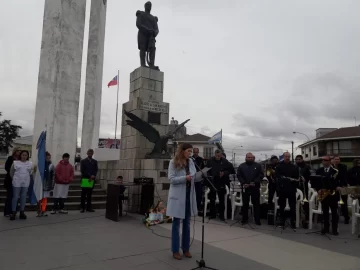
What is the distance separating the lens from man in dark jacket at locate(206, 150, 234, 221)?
718 centimetres

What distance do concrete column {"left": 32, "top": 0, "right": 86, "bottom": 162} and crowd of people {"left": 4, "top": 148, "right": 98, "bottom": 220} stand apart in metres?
9.05

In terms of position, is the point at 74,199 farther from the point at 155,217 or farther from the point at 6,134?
the point at 6,134

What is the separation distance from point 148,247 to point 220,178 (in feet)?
10.6

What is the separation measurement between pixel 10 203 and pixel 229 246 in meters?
5.61

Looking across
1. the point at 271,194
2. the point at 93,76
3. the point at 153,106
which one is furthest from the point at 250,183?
the point at 93,76

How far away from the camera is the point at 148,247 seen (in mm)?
4570

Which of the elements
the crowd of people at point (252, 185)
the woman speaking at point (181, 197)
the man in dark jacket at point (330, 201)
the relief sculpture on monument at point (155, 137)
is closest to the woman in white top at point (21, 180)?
the relief sculpture on monument at point (155, 137)

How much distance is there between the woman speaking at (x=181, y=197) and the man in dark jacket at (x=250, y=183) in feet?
10.1

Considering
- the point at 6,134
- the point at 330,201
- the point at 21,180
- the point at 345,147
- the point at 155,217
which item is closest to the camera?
the point at 330,201

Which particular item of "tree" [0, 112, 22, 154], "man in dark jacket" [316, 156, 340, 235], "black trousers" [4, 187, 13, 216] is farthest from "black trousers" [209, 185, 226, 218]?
"tree" [0, 112, 22, 154]

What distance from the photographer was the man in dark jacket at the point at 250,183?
6.81 m

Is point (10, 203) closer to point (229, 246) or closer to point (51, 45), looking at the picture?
point (229, 246)

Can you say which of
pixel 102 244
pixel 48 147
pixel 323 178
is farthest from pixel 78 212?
pixel 48 147

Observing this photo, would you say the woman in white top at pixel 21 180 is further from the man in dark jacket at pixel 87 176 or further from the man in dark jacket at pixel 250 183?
the man in dark jacket at pixel 250 183
